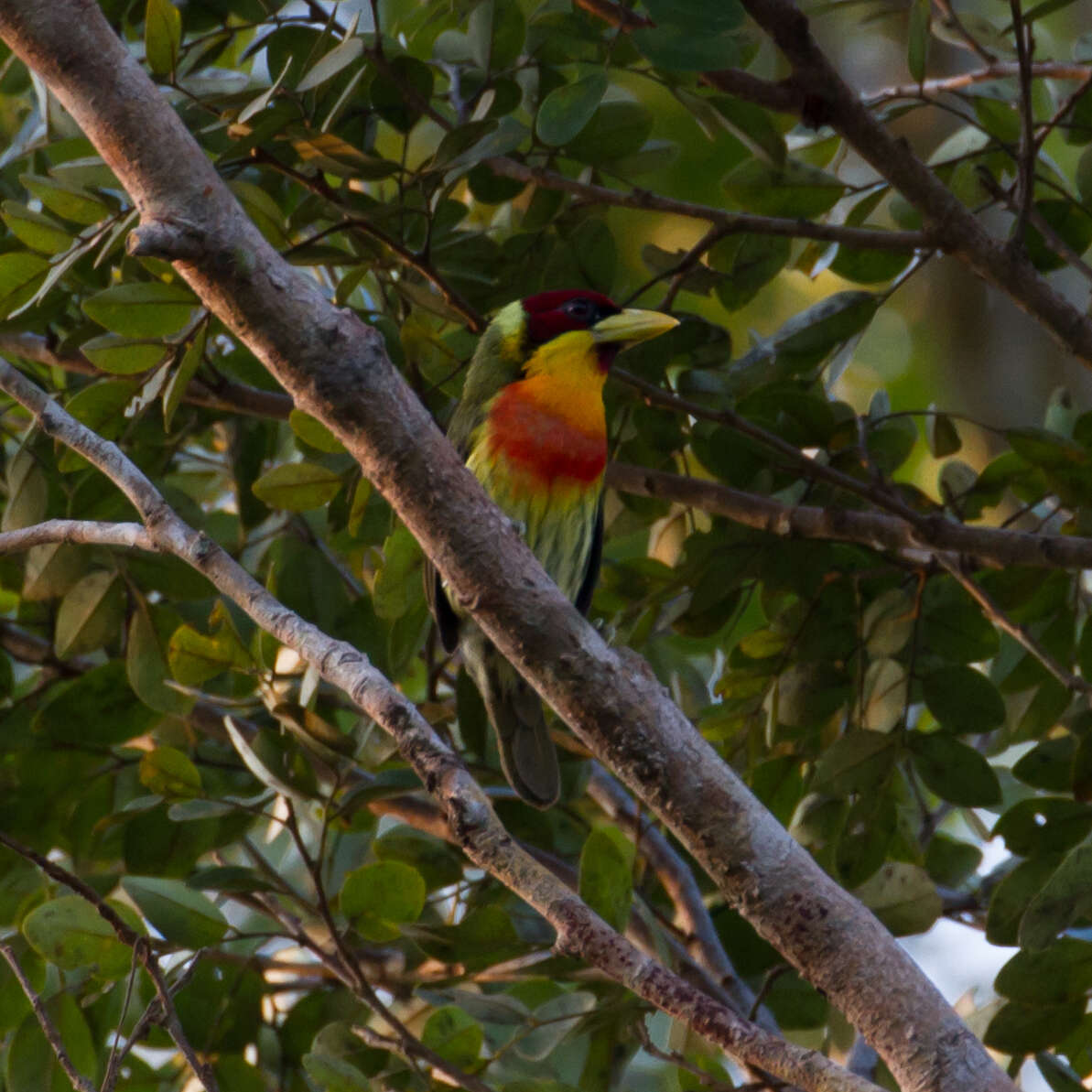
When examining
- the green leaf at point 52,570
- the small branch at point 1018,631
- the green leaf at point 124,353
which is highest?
the green leaf at point 124,353

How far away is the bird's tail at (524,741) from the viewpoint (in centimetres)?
277

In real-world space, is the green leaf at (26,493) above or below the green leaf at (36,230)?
below

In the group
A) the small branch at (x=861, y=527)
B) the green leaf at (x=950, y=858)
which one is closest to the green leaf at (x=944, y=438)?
the small branch at (x=861, y=527)

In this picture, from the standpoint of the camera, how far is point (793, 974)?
9.04 ft

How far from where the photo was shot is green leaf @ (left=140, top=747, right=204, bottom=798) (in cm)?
234

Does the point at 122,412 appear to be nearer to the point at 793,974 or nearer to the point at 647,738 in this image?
the point at 647,738

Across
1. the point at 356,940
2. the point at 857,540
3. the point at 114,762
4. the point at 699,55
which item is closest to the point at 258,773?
the point at 356,940

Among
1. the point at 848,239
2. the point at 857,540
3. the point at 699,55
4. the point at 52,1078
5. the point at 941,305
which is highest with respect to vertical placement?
the point at 941,305

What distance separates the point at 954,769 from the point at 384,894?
101 cm

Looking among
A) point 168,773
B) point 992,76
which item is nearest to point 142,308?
point 168,773

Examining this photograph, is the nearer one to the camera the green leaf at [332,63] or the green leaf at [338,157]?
the green leaf at [332,63]

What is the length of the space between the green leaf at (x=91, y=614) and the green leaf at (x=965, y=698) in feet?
4.76

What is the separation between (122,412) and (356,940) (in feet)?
3.21

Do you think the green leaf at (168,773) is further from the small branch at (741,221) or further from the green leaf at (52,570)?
the small branch at (741,221)
